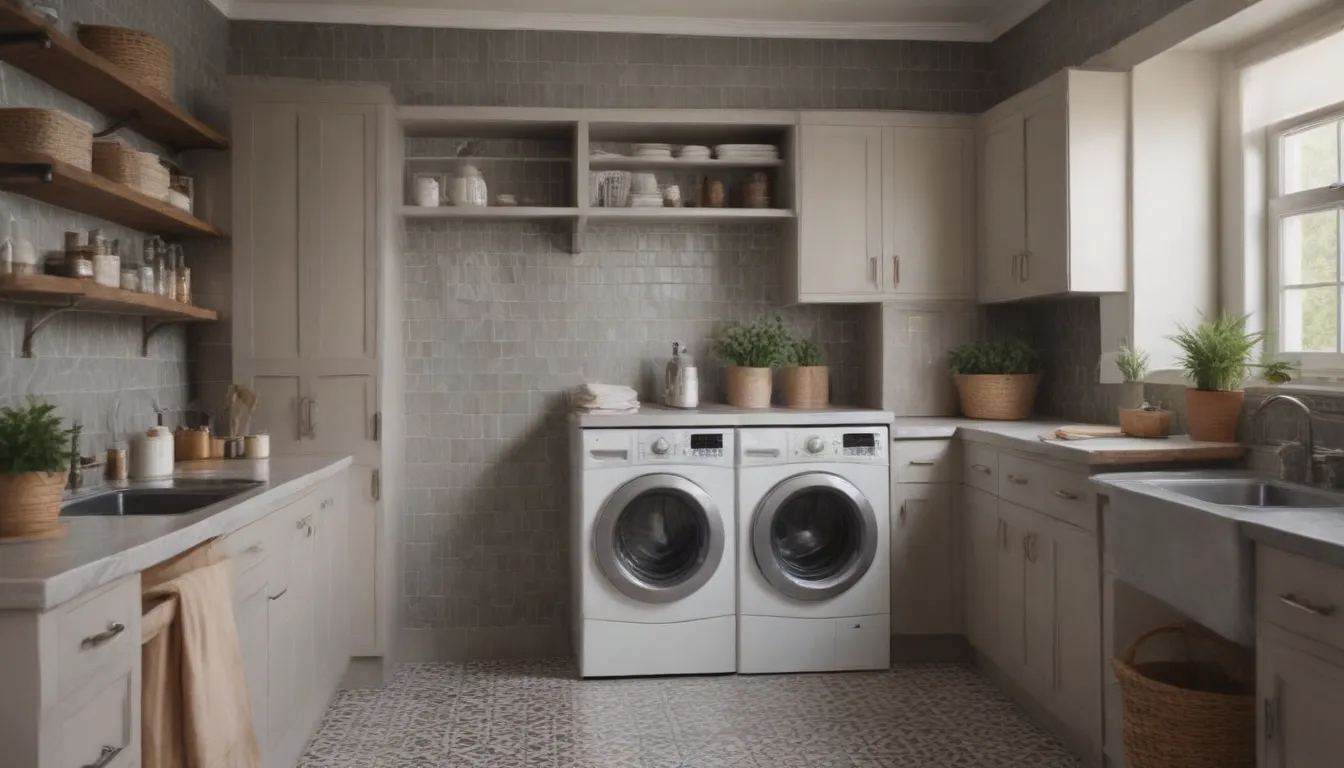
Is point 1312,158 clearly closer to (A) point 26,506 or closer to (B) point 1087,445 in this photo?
(B) point 1087,445

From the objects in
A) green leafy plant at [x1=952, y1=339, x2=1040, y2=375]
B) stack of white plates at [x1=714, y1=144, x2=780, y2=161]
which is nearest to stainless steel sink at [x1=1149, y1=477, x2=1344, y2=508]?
green leafy plant at [x1=952, y1=339, x2=1040, y2=375]

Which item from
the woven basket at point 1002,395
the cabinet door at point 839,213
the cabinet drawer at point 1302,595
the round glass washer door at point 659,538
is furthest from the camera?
the cabinet door at point 839,213

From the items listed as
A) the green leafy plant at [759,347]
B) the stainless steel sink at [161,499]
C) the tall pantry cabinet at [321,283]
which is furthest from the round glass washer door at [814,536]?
the stainless steel sink at [161,499]

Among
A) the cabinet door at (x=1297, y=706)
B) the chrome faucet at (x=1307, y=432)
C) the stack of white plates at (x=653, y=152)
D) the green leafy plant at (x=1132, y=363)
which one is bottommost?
the cabinet door at (x=1297, y=706)

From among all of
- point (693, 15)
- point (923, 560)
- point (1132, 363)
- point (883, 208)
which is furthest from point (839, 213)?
point (923, 560)

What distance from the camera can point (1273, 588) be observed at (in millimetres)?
2062

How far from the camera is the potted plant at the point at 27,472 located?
1914mm

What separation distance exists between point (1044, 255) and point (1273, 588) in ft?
6.45

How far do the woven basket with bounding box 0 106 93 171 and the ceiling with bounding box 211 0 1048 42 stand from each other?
1892mm

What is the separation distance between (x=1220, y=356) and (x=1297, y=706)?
138 cm

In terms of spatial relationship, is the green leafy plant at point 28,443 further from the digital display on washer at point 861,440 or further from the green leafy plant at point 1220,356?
the green leafy plant at point 1220,356

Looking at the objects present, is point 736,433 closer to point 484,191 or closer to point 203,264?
point 484,191

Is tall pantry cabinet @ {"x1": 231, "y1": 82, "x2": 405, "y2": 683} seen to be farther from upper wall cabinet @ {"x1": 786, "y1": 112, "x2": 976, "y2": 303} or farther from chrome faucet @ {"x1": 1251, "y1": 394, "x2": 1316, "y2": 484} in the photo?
chrome faucet @ {"x1": 1251, "y1": 394, "x2": 1316, "y2": 484}

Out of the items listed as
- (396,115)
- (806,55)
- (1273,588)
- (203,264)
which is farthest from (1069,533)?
(203,264)
